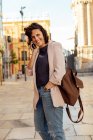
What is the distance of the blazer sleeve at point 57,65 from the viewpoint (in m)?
4.78

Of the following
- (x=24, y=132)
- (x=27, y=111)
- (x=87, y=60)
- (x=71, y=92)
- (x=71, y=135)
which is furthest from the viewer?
(x=87, y=60)

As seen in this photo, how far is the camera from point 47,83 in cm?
482

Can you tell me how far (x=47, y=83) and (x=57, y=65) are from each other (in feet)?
0.73

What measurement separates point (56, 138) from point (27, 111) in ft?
24.8

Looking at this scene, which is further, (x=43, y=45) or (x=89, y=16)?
(x=89, y=16)

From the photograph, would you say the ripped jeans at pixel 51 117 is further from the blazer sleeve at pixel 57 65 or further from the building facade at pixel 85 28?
the building facade at pixel 85 28

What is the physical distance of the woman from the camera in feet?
15.8

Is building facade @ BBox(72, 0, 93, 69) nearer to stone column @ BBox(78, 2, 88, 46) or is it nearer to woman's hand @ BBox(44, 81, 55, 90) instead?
stone column @ BBox(78, 2, 88, 46)

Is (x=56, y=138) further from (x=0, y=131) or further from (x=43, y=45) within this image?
(x=0, y=131)

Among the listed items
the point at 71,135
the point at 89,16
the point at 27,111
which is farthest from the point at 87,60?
the point at 71,135

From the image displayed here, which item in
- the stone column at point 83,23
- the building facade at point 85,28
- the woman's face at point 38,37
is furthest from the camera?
the stone column at point 83,23

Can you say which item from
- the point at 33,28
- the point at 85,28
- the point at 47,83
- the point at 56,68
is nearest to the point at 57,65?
the point at 56,68

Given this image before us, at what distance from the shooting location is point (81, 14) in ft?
234

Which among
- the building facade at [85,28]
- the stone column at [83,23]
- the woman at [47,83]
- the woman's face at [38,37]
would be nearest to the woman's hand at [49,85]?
the woman at [47,83]
